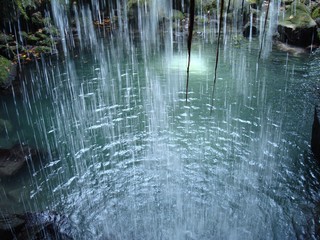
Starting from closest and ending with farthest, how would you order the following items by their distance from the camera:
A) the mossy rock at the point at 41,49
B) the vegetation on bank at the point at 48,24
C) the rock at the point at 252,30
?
1. the vegetation on bank at the point at 48,24
2. the mossy rock at the point at 41,49
3. the rock at the point at 252,30

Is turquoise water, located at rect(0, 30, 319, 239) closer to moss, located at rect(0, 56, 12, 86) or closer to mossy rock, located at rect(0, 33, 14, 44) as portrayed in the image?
moss, located at rect(0, 56, 12, 86)

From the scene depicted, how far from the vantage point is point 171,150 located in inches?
370

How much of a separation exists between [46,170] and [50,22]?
1901 cm

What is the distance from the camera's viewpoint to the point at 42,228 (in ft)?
20.7

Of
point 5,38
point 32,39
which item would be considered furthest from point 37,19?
point 5,38

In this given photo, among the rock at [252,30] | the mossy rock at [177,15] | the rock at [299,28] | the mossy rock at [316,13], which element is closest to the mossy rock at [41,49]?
the mossy rock at [177,15]

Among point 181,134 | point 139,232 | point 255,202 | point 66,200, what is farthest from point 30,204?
point 255,202

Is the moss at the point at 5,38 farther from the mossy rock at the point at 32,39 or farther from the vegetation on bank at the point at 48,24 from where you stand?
the mossy rock at the point at 32,39

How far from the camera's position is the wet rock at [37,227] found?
20.1 ft

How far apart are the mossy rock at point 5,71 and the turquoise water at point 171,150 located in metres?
1.31

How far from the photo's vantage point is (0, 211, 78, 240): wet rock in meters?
6.12

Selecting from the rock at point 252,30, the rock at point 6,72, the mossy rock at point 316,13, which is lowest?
the rock at point 6,72

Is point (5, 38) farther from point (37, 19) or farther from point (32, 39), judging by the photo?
point (37, 19)

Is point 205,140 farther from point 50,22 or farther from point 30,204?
point 50,22
